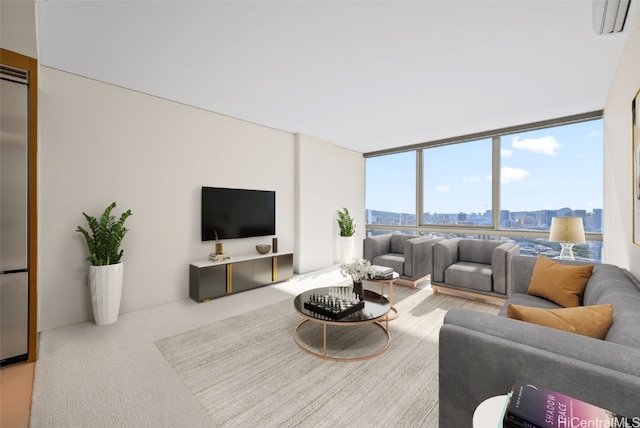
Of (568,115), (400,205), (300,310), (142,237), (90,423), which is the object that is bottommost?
(90,423)

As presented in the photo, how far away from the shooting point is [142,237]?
11.9 ft

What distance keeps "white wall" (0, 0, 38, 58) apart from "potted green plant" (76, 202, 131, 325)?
5.03 ft

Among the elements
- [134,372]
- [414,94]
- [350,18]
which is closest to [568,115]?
[414,94]

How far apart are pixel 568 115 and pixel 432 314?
12.5 feet

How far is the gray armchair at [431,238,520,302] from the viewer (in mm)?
3631

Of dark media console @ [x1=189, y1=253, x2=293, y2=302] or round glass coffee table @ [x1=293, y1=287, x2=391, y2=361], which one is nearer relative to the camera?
round glass coffee table @ [x1=293, y1=287, x2=391, y2=361]

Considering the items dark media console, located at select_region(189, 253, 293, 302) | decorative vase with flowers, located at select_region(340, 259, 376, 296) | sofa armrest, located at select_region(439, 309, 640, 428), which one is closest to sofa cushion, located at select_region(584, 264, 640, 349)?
sofa armrest, located at select_region(439, 309, 640, 428)

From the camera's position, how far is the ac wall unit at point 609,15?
186cm

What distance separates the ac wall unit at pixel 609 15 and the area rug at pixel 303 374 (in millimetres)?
2859

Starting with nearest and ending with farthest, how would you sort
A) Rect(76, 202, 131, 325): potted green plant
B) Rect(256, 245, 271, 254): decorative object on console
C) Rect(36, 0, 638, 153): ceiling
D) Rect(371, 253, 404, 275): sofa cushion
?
Rect(36, 0, 638, 153): ceiling < Rect(76, 202, 131, 325): potted green plant < Rect(371, 253, 404, 275): sofa cushion < Rect(256, 245, 271, 254): decorative object on console

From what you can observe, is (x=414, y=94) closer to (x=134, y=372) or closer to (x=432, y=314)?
(x=432, y=314)

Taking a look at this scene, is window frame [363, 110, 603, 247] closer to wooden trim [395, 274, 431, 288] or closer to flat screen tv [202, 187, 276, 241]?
wooden trim [395, 274, 431, 288]

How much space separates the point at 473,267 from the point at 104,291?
4650 millimetres

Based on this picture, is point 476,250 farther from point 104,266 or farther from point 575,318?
point 104,266
